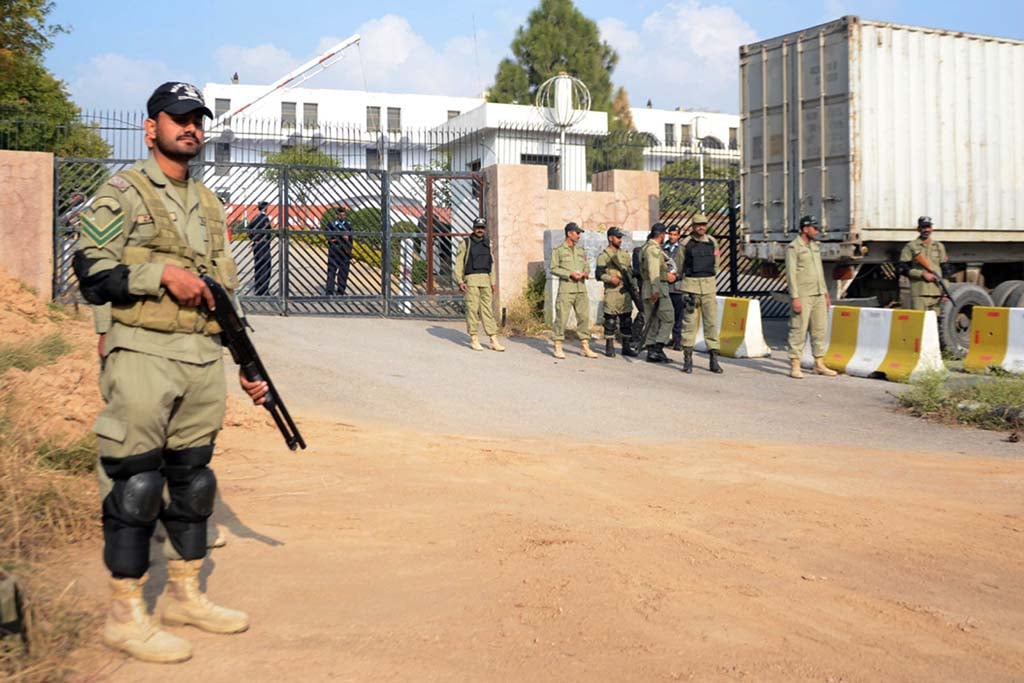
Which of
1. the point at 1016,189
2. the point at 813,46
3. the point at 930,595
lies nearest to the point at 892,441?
the point at 930,595

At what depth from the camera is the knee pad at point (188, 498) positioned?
3.79 meters

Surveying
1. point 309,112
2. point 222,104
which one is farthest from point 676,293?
point 222,104

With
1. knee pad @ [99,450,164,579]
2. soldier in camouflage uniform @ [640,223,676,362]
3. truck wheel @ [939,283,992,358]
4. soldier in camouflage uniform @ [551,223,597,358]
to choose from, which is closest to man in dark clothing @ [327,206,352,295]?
soldier in camouflage uniform @ [551,223,597,358]

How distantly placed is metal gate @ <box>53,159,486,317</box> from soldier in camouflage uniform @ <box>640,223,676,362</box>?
3.70 m

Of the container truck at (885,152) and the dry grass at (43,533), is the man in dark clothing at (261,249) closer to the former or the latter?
the container truck at (885,152)

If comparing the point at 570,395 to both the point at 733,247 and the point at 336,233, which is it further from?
the point at 733,247

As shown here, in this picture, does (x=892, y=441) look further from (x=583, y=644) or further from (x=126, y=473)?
(x=126, y=473)

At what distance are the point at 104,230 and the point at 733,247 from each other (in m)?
15.6

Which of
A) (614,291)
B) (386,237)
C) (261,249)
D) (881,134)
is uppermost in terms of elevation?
(881,134)

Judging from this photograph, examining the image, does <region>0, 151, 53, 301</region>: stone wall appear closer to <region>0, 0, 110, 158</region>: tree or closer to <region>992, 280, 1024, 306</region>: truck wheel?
<region>0, 0, 110, 158</region>: tree

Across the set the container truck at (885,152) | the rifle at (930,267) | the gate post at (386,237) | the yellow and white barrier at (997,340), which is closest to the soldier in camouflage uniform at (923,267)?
the rifle at (930,267)

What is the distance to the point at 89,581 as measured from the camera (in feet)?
14.1

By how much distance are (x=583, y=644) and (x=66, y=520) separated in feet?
8.52

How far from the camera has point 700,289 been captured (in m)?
12.7
